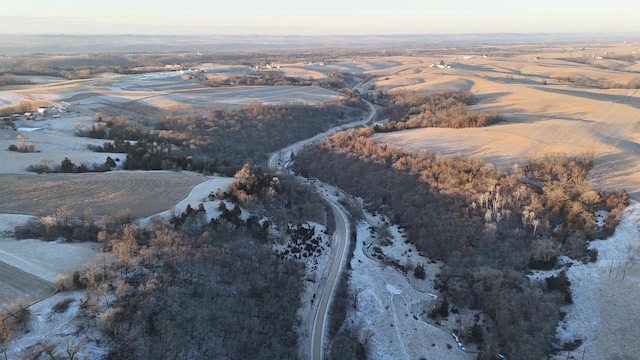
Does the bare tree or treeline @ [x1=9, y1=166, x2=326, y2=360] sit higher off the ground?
the bare tree

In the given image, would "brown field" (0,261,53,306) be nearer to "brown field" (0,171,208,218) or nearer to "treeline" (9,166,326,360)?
"treeline" (9,166,326,360)

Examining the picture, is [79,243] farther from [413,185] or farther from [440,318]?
[413,185]

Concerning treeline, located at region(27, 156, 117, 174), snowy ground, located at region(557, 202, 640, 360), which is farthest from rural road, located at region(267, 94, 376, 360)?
treeline, located at region(27, 156, 117, 174)

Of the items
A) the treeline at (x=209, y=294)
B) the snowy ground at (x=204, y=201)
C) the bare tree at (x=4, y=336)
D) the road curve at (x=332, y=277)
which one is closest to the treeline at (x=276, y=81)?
the snowy ground at (x=204, y=201)

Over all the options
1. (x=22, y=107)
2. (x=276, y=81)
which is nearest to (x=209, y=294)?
(x=22, y=107)

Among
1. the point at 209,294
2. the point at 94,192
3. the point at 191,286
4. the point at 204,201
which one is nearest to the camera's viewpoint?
the point at 191,286

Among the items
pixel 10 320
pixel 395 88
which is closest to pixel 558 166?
pixel 10 320

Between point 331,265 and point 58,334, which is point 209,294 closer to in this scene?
point 58,334

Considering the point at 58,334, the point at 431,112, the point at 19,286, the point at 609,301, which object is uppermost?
the point at 431,112
